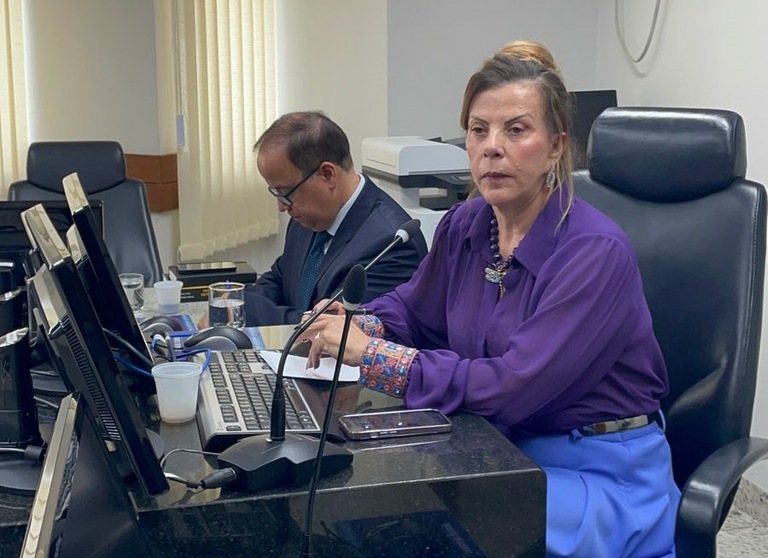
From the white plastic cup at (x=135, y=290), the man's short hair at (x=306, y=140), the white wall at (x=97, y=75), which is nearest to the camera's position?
the white plastic cup at (x=135, y=290)

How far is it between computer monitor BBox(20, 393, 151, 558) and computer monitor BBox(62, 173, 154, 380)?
433 millimetres

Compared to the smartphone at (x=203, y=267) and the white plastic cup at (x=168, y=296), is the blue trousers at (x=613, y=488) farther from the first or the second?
the smartphone at (x=203, y=267)

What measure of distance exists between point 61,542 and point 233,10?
3.46m

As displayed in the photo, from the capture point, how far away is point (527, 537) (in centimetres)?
115

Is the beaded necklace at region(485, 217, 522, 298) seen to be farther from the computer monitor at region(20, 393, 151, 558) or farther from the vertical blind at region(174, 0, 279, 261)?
the vertical blind at region(174, 0, 279, 261)

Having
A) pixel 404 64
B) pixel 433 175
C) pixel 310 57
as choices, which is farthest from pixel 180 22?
pixel 433 175

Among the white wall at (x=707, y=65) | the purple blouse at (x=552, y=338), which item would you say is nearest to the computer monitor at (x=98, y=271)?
the purple blouse at (x=552, y=338)

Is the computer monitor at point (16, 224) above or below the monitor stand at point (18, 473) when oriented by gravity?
above

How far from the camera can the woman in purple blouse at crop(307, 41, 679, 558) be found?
4.42ft

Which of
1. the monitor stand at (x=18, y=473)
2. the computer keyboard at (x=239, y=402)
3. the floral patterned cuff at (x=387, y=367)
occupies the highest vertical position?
the floral patterned cuff at (x=387, y=367)

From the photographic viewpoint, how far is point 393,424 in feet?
4.12

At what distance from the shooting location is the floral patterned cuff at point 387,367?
1367mm

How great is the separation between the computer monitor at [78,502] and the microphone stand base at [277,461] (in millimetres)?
194

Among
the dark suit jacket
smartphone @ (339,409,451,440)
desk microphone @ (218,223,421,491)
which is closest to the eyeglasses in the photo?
the dark suit jacket
